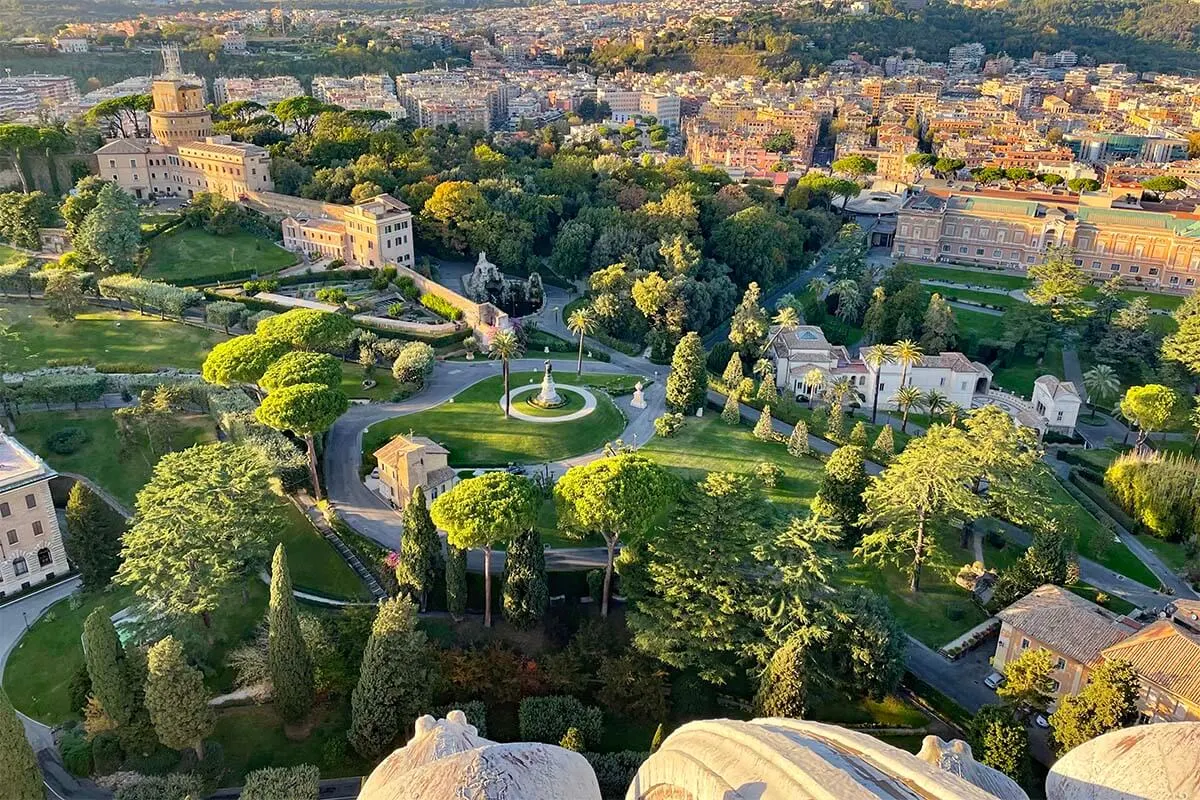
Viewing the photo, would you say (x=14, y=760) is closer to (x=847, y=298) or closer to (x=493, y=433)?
(x=493, y=433)

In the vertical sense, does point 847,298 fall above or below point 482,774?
below

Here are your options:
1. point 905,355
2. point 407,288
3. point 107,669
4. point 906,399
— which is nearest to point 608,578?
point 107,669

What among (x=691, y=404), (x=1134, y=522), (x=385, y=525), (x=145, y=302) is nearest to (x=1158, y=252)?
(x=1134, y=522)

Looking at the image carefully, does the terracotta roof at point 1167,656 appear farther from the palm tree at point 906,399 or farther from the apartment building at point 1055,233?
the apartment building at point 1055,233

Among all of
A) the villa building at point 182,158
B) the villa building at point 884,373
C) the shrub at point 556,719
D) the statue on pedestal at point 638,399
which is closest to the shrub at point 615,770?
the shrub at point 556,719

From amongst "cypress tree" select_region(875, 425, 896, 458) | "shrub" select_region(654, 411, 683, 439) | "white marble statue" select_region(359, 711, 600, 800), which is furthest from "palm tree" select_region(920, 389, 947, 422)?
"white marble statue" select_region(359, 711, 600, 800)
